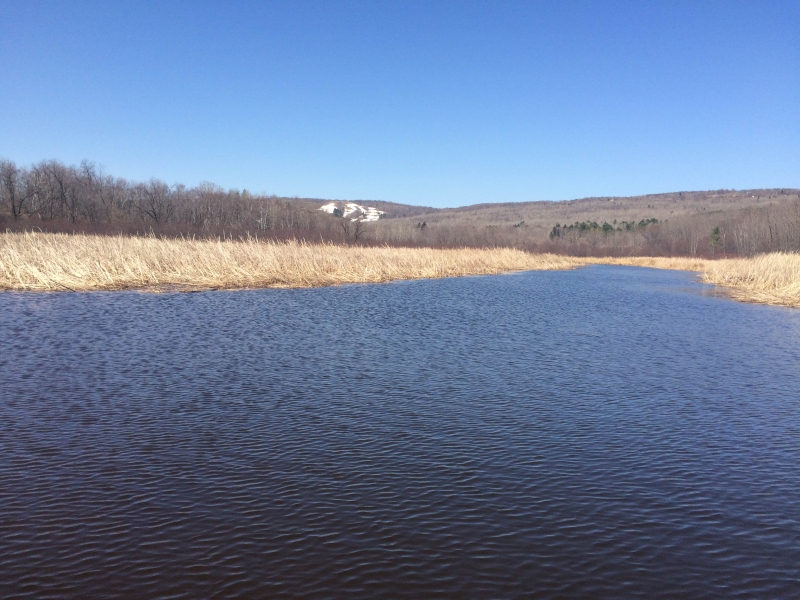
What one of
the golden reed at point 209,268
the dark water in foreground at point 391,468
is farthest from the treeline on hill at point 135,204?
the dark water in foreground at point 391,468

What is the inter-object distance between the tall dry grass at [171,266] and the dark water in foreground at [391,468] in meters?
9.49

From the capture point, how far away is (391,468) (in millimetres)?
5320

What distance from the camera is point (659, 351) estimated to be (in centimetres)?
1152

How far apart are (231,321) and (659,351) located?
9281 millimetres

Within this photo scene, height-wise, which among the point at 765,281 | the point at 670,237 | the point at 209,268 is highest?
the point at 670,237

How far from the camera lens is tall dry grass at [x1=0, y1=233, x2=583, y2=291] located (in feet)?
66.2

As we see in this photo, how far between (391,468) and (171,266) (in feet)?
66.1

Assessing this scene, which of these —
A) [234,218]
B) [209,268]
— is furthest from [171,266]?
[234,218]

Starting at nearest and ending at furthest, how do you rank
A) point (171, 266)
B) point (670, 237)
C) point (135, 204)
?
point (171, 266) < point (135, 204) < point (670, 237)

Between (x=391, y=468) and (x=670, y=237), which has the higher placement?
(x=670, y=237)

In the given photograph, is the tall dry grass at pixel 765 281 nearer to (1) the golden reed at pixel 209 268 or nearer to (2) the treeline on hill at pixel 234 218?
(1) the golden reed at pixel 209 268

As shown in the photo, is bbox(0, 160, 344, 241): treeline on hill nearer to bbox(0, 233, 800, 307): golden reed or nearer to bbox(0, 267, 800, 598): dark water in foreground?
bbox(0, 233, 800, 307): golden reed

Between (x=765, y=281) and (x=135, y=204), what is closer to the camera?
(x=765, y=281)

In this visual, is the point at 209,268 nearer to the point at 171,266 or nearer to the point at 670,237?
the point at 171,266
